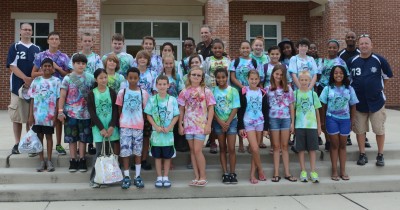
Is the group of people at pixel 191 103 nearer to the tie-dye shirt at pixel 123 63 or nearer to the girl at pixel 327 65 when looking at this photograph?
the tie-dye shirt at pixel 123 63

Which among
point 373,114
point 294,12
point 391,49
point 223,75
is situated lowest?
point 373,114

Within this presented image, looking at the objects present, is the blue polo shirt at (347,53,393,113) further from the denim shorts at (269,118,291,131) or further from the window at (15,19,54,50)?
the window at (15,19,54,50)

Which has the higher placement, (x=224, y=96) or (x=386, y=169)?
(x=224, y=96)

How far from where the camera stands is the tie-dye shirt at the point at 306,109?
554cm

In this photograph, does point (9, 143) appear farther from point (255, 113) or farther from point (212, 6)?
point (212, 6)

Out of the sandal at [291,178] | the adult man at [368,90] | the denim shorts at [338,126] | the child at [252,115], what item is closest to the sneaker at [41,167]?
the child at [252,115]

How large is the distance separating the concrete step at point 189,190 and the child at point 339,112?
260mm

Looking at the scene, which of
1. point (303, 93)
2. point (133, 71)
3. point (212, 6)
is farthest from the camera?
point (212, 6)

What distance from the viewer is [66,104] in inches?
213

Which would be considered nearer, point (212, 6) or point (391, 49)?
point (212, 6)

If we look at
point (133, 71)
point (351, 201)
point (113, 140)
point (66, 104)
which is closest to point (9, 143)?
point (66, 104)

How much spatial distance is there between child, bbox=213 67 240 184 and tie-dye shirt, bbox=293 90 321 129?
94 cm

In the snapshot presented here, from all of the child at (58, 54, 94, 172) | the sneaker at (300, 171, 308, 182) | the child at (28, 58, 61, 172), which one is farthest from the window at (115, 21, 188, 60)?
the sneaker at (300, 171, 308, 182)

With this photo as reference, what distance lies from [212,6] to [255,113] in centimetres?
773
